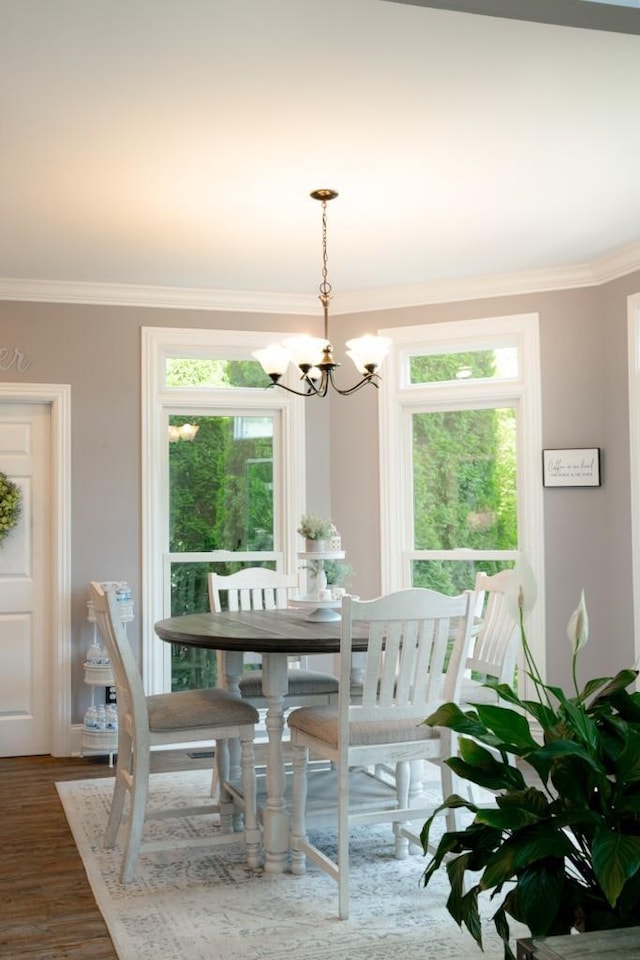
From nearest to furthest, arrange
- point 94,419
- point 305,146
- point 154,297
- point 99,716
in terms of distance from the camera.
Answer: point 305,146, point 99,716, point 94,419, point 154,297

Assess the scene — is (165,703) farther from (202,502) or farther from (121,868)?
(202,502)

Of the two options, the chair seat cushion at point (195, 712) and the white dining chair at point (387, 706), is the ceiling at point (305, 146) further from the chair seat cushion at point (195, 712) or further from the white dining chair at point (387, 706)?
the chair seat cushion at point (195, 712)

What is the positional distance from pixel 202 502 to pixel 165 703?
2.40 m

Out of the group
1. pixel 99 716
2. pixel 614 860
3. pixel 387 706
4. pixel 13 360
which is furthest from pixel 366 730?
pixel 13 360

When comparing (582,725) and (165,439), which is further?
(165,439)

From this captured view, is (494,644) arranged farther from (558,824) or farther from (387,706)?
(558,824)

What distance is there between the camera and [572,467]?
5.57 metres

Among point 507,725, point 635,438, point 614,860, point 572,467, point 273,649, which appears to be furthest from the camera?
point 572,467

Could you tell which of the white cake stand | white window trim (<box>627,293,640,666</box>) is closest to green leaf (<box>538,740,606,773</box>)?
the white cake stand

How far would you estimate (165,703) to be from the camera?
12.3ft

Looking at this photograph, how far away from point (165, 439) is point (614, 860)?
4.61m

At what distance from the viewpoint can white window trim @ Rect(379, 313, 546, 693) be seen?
5.66m

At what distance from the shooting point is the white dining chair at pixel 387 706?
323cm

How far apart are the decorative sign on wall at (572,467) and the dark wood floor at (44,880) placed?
266 cm
